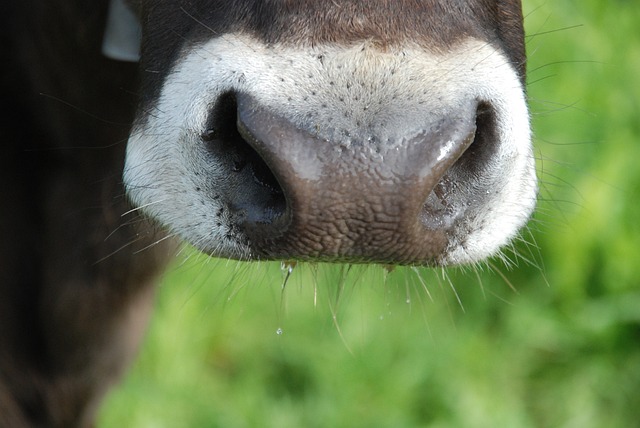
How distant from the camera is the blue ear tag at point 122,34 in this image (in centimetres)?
204

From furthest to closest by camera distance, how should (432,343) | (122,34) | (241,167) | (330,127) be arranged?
1. (432,343)
2. (122,34)
3. (241,167)
4. (330,127)

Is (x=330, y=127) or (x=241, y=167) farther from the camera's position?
(x=241, y=167)

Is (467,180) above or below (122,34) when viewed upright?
above

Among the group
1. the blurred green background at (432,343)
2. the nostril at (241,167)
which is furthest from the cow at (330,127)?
the blurred green background at (432,343)

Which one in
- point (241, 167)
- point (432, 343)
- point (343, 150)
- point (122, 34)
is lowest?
point (432, 343)

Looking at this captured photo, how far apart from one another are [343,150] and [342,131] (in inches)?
1.0

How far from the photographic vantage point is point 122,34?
2.06m

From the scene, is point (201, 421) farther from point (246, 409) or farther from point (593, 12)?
point (593, 12)

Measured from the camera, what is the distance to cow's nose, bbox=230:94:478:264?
1408 millimetres

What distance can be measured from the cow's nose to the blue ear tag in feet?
2.19

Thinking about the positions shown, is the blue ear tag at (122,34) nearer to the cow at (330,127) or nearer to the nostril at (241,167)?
the cow at (330,127)

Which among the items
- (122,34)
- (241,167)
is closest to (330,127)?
(241,167)

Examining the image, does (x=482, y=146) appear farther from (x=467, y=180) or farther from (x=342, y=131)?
(x=342, y=131)

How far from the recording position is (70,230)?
252 centimetres
